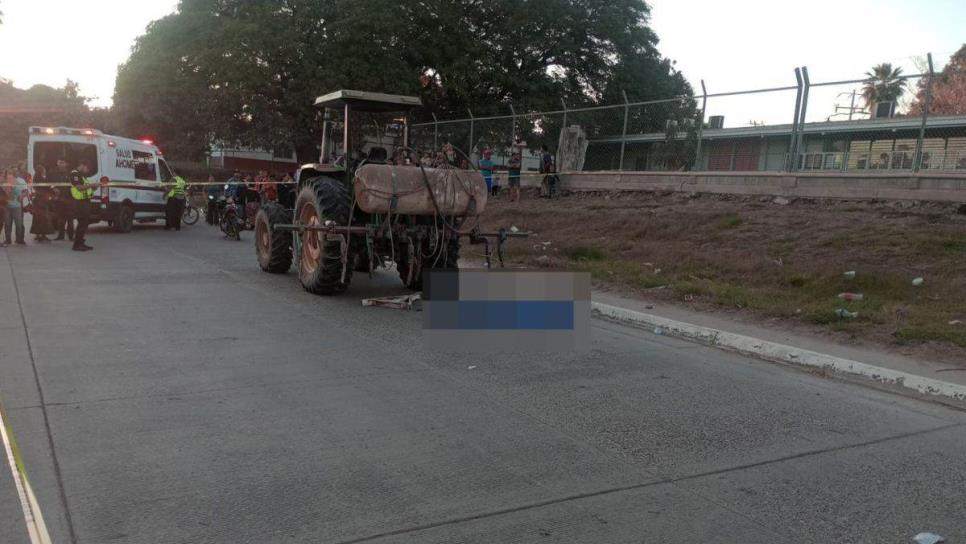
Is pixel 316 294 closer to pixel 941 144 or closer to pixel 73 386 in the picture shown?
pixel 73 386

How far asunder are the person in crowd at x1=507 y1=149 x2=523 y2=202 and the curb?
10.9m

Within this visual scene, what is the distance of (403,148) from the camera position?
9.38m

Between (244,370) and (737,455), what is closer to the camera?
(737,455)

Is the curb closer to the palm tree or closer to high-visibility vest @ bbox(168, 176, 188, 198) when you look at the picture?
the palm tree

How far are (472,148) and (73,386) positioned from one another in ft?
60.9

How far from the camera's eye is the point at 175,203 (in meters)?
19.7

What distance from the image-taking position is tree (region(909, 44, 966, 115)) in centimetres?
1270

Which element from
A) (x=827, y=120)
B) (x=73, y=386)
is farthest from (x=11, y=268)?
(x=827, y=120)

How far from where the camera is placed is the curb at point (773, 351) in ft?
18.7

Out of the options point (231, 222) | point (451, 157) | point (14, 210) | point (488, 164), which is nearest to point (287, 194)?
point (231, 222)

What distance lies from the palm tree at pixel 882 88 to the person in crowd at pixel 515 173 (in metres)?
8.62

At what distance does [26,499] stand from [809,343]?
22.0 feet

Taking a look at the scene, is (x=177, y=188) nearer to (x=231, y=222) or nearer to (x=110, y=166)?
(x=110, y=166)

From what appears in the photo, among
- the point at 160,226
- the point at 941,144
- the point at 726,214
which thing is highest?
the point at 941,144
